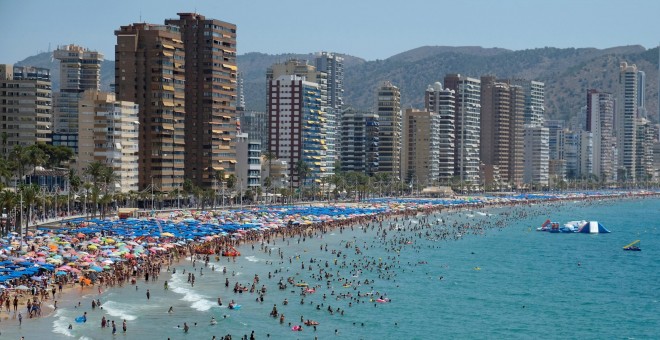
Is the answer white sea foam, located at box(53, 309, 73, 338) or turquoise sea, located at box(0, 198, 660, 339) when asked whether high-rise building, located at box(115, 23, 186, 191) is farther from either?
white sea foam, located at box(53, 309, 73, 338)

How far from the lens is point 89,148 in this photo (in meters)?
177

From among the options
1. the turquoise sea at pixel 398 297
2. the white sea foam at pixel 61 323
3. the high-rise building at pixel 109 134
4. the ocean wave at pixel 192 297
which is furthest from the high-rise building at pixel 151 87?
the white sea foam at pixel 61 323

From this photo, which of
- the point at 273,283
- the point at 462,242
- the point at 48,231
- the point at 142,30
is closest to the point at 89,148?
the point at 142,30

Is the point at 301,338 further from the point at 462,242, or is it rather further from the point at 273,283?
the point at 462,242

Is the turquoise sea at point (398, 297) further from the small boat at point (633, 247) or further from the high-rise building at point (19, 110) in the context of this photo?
the high-rise building at point (19, 110)

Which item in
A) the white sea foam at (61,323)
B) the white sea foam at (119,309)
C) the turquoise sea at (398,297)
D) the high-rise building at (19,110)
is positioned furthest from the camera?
the high-rise building at (19,110)

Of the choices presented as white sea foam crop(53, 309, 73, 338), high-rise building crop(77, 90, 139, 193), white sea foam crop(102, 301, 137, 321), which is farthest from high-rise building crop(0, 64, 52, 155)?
white sea foam crop(53, 309, 73, 338)

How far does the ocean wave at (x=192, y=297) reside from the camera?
8469cm

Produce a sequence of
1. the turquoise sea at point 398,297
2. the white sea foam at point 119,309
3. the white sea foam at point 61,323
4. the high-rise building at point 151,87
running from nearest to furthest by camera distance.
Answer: the white sea foam at point 61,323, the turquoise sea at point 398,297, the white sea foam at point 119,309, the high-rise building at point 151,87

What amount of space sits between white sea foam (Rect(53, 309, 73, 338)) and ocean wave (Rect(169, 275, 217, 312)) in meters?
11.3

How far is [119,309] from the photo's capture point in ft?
268

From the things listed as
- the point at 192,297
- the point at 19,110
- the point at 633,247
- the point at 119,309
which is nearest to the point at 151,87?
the point at 19,110

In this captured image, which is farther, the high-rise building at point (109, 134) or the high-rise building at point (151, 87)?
the high-rise building at point (151, 87)

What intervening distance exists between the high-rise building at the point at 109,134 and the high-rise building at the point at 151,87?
5.84 m
